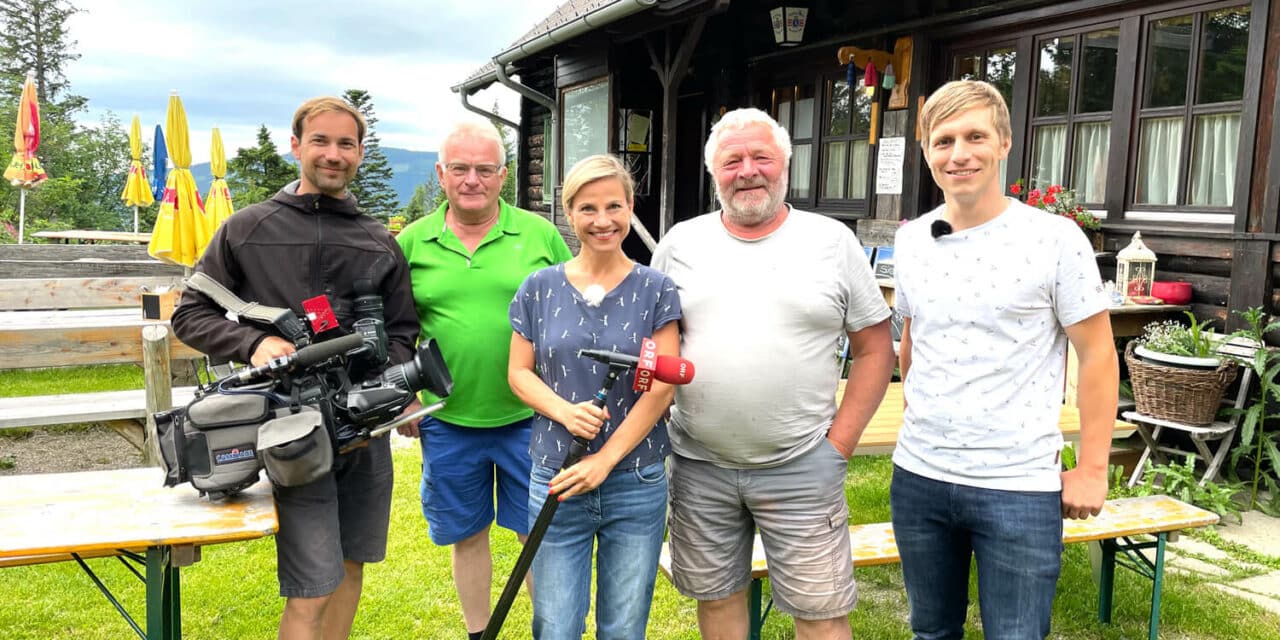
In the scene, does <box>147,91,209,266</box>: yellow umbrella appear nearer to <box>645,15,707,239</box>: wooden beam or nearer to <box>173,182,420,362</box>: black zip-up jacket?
<box>645,15,707,239</box>: wooden beam

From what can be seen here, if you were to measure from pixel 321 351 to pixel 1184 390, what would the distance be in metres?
4.12

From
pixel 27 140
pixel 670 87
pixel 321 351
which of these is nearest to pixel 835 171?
pixel 670 87

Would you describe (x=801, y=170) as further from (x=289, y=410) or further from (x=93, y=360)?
(x=289, y=410)

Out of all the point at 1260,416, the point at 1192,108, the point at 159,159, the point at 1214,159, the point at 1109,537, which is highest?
the point at 159,159

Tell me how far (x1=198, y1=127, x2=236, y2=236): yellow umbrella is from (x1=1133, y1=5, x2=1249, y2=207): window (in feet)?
19.6

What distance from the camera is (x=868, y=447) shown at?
3156mm

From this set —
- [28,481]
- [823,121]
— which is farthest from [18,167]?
[28,481]

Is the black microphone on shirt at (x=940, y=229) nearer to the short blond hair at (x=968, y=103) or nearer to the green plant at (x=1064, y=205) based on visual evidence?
the short blond hair at (x=968, y=103)

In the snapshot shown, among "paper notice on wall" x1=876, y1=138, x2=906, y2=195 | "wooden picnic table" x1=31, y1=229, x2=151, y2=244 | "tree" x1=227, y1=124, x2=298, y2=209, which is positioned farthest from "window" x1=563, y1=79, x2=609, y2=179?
"tree" x1=227, y1=124, x2=298, y2=209

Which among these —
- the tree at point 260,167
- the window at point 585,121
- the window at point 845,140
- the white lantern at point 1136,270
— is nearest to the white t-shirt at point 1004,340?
the white lantern at point 1136,270

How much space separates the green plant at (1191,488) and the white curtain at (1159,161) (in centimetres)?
153

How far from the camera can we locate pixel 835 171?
738 cm

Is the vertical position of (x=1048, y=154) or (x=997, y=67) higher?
(x=997, y=67)

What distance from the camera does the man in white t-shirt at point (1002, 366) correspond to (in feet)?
6.25
